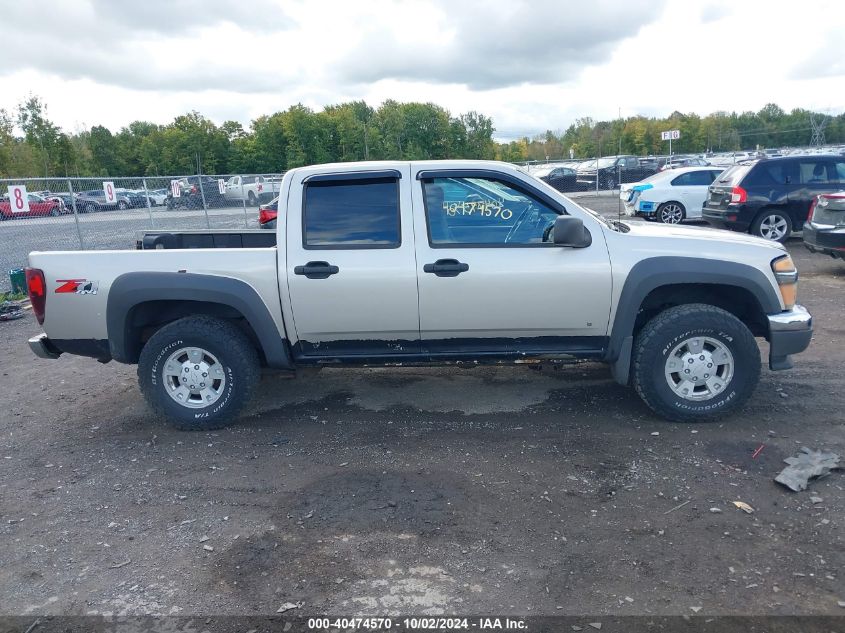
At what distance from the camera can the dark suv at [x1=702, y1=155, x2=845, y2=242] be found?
13188 mm

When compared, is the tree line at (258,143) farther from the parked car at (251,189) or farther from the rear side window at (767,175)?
the rear side window at (767,175)

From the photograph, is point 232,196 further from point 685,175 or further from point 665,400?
point 665,400

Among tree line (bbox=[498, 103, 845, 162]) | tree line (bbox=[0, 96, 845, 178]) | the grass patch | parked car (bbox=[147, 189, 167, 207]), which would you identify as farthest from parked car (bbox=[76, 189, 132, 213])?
tree line (bbox=[498, 103, 845, 162])

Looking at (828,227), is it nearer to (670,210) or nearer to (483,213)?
(670,210)

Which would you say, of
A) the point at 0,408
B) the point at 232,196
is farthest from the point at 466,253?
the point at 232,196

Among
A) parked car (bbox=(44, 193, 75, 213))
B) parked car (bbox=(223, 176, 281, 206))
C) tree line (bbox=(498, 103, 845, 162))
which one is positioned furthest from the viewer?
tree line (bbox=(498, 103, 845, 162))

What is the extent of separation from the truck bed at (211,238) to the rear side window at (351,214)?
1267 mm

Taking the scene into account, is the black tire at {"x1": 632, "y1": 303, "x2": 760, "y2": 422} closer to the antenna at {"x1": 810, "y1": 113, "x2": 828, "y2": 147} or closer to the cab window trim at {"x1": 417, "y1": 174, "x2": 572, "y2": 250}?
the cab window trim at {"x1": 417, "y1": 174, "x2": 572, "y2": 250}

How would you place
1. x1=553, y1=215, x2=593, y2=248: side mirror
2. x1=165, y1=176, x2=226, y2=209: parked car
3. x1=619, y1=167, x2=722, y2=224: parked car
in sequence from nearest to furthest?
x1=553, y1=215, x2=593, y2=248: side mirror
x1=619, y1=167, x2=722, y2=224: parked car
x1=165, y1=176, x2=226, y2=209: parked car

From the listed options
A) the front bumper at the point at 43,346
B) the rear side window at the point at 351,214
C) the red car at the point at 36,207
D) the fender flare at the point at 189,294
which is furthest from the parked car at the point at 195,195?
the rear side window at the point at 351,214

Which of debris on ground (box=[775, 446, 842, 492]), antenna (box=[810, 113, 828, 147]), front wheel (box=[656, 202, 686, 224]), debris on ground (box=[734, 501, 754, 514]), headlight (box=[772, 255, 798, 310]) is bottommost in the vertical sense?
debris on ground (box=[734, 501, 754, 514])

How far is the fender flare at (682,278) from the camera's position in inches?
190

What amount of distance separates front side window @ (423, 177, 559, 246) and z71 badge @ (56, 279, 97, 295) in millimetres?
2520

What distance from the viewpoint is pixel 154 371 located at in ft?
16.9
